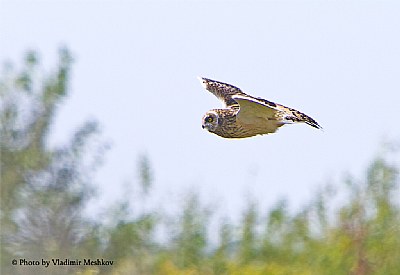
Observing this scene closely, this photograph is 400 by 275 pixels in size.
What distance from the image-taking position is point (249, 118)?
11.1m

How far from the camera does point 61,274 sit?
1833 cm

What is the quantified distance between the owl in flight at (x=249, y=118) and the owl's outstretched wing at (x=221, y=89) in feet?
1.09

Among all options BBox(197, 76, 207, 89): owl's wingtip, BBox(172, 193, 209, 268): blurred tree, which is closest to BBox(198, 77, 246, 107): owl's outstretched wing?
BBox(197, 76, 207, 89): owl's wingtip

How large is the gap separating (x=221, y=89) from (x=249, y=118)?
151cm

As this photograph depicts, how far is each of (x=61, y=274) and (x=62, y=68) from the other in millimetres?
3662

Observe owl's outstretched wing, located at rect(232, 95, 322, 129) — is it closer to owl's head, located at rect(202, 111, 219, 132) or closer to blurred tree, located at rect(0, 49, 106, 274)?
owl's head, located at rect(202, 111, 219, 132)

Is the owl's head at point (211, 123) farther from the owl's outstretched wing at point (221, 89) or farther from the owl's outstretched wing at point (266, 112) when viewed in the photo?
the owl's outstretched wing at point (221, 89)

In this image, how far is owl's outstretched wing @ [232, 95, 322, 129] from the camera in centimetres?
1038

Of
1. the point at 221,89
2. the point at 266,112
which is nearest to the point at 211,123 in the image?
the point at 266,112

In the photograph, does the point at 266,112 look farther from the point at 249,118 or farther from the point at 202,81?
the point at 202,81

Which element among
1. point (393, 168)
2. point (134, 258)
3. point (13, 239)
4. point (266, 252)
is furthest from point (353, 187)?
point (13, 239)

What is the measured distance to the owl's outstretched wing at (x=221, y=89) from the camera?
1234 centimetres

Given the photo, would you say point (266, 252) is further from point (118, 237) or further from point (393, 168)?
point (118, 237)

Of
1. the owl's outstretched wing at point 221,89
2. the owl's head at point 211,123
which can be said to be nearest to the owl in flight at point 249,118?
the owl's head at point 211,123
